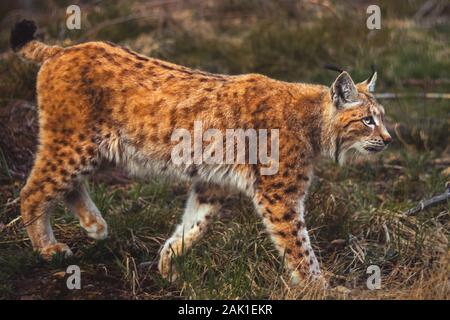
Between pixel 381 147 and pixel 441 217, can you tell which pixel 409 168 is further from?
pixel 381 147

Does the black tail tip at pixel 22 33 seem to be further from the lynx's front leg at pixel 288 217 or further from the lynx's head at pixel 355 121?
the lynx's head at pixel 355 121

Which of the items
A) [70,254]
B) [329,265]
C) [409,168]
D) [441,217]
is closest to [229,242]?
[329,265]

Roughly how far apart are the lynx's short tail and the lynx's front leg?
168 centimetres

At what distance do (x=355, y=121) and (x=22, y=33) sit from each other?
2.28 meters

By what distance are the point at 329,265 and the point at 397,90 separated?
11.6 feet

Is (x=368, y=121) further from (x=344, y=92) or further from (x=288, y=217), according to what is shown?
(x=288, y=217)

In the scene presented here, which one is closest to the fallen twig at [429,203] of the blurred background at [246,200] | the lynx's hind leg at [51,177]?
the blurred background at [246,200]

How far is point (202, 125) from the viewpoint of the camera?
5582 millimetres

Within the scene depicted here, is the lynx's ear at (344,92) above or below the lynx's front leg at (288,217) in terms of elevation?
above

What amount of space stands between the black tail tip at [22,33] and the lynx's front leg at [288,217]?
1.87 metres

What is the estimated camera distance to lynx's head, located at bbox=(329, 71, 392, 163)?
5465 mm

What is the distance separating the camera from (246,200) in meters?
6.28

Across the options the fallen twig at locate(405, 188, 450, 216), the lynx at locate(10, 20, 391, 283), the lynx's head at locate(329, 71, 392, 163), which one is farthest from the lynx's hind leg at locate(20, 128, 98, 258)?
the fallen twig at locate(405, 188, 450, 216)

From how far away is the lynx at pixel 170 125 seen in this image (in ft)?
17.9
